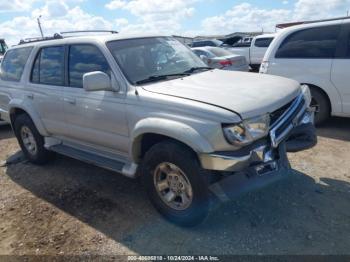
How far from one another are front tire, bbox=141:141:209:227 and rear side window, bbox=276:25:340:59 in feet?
13.3

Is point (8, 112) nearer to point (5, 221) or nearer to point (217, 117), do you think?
point (5, 221)

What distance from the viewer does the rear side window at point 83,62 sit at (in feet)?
12.9

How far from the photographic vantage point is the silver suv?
2996mm

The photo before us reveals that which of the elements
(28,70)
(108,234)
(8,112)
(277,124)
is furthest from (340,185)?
(8,112)

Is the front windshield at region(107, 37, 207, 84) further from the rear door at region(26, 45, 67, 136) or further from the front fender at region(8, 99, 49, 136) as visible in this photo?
the front fender at region(8, 99, 49, 136)

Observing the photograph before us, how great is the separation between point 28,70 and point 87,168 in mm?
A: 1690

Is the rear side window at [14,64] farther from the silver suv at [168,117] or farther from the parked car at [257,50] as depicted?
the parked car at [257,50]

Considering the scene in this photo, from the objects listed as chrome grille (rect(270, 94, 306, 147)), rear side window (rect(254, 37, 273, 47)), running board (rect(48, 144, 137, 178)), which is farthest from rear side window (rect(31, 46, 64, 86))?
rear side window (rect(254, 37, 273, 47))

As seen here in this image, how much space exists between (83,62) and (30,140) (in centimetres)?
205

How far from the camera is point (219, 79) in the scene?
3854 mm

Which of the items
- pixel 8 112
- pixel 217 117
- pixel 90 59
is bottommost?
pixel 8 112

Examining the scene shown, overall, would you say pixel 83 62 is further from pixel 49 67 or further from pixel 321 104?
pixel 321 104

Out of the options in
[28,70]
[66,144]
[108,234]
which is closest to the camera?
[108,234]

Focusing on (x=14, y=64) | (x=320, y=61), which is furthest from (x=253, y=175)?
(x=14, y=64)
